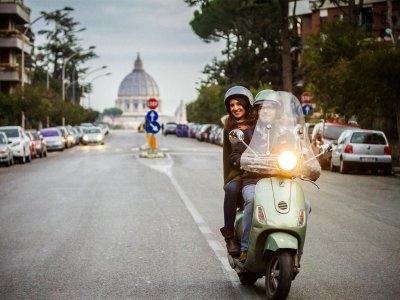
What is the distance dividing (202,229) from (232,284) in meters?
4.36

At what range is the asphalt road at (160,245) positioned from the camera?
25.6ft

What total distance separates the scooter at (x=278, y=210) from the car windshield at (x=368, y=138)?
2240 centimetres

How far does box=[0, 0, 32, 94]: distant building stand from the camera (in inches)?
2943

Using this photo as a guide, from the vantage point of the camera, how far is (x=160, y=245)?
35.0 feet

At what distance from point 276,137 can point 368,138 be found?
22.8 meters

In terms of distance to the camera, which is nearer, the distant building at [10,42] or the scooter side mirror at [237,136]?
the scooter side mirror at [237,136]

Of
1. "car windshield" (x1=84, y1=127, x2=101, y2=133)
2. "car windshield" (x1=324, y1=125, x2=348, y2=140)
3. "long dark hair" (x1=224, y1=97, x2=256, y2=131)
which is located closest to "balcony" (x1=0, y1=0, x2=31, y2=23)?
"car windshield" (x1=84, y1=127, x2=101, y2=133)

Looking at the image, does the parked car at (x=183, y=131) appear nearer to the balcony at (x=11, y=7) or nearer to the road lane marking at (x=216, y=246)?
the balcony at (x=11, y=7)

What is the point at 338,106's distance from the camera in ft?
126

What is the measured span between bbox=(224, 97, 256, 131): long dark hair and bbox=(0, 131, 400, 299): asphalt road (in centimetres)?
137

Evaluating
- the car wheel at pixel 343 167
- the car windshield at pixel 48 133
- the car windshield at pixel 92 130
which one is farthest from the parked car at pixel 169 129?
the car wheel at pixel 343 167

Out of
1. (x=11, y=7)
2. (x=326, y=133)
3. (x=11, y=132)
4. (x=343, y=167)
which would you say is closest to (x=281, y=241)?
(x=343, y=167)

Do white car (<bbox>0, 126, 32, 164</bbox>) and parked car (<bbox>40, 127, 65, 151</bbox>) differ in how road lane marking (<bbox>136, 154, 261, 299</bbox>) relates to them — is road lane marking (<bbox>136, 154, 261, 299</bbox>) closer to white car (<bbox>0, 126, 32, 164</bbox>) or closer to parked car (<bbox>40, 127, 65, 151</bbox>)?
white car (<bbox>0, 126, 32, 164</bbox>)

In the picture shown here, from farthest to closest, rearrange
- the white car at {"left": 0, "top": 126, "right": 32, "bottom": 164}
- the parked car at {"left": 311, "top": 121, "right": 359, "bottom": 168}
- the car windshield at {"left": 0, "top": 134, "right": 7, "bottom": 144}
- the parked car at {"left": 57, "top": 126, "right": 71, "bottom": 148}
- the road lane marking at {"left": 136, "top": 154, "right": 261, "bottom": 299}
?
the parked car at {"left": 57, "top": 126, "right": 71, "bottom": 148} → the white car at {"left": 0, "top": 126, "right": 32, "bottom": 164} → the car windshield at {"left": 0, "top": 134, "right": 7, "bottom": 144} → the parked car at {"left": 311, "top": 121, "right": 359, "bottom": 168} → the road lane marking at {"left": 136, "top": 154, "right": 261, "bottom": 299}
